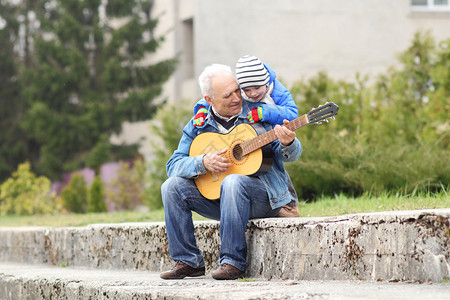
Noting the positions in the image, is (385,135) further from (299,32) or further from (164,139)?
(299,32)

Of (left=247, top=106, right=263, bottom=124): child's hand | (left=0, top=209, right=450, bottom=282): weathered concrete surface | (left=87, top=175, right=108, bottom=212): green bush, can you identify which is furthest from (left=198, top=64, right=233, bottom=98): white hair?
(left=87, top=175, right=108, bottom=212): green bush

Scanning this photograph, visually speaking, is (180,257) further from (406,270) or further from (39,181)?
(39,181)

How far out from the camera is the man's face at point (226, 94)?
15.8 ft

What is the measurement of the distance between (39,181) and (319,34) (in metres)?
9.25

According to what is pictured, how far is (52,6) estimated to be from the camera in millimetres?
27172

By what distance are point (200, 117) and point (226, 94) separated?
0.98 ft

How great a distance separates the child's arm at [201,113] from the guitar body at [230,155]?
9 cm

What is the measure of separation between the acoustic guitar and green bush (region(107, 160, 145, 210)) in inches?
523

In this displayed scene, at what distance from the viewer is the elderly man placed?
466 centimetres

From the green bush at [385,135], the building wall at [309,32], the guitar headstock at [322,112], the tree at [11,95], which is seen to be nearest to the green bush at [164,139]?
the green bush at [385,135]

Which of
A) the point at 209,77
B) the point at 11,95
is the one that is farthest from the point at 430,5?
the point at 209,77

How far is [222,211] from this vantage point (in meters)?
4.61

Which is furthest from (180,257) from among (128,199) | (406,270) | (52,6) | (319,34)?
(52,6)

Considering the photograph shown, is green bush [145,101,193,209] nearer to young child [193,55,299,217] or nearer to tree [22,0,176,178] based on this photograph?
young child [193,55,299,217]
